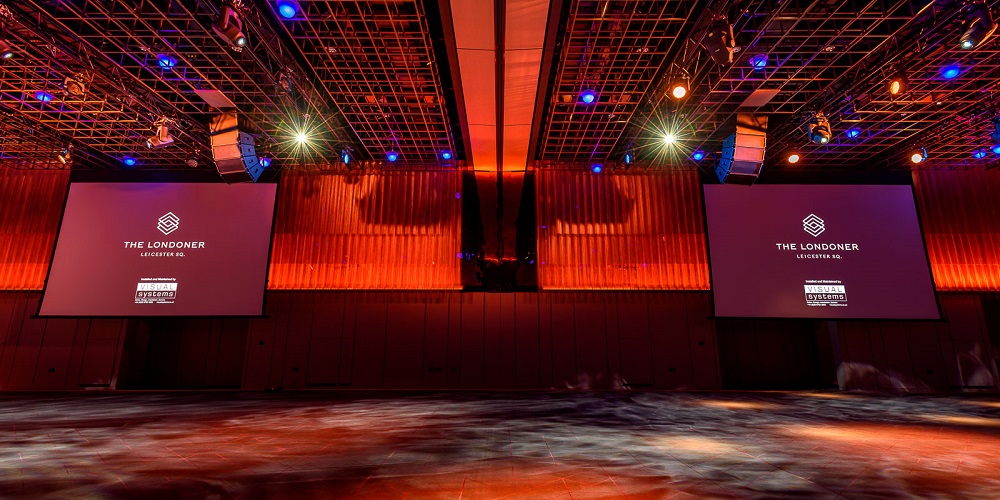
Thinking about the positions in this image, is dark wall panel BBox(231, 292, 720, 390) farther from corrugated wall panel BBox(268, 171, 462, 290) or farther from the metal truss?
the metal truss

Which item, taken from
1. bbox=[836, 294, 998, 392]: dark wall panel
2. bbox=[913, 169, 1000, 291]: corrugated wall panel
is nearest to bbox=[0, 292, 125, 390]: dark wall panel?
bbox=[836, 294, 998, 392]: dark wall panel

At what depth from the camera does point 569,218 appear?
Result: 10.2 meters

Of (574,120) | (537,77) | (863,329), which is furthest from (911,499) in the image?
(863,329)

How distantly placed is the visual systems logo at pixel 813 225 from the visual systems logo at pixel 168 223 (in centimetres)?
1370

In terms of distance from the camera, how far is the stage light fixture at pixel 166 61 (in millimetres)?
6589

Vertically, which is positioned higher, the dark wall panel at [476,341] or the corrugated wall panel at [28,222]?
the corrugated wall panel at [28,222]

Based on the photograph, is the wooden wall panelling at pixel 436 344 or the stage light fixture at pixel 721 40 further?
the wooden wall panelling at pixel 436 344

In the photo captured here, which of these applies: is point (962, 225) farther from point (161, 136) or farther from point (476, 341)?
point (161, 136)

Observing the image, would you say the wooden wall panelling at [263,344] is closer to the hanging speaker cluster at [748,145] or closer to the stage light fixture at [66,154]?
the stage light fixture at [66,154]

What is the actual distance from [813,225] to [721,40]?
6.45 meters

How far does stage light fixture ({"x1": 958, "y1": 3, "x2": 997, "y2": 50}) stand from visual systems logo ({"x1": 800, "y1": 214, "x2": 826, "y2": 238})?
4913 millimetres

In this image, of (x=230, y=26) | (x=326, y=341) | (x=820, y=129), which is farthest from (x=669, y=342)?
(x=230, y=26)

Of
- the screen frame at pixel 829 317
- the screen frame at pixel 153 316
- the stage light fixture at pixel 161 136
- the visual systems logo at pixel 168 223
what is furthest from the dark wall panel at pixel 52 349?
the screen frame at pixel 829 317

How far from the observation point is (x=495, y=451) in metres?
3.52
